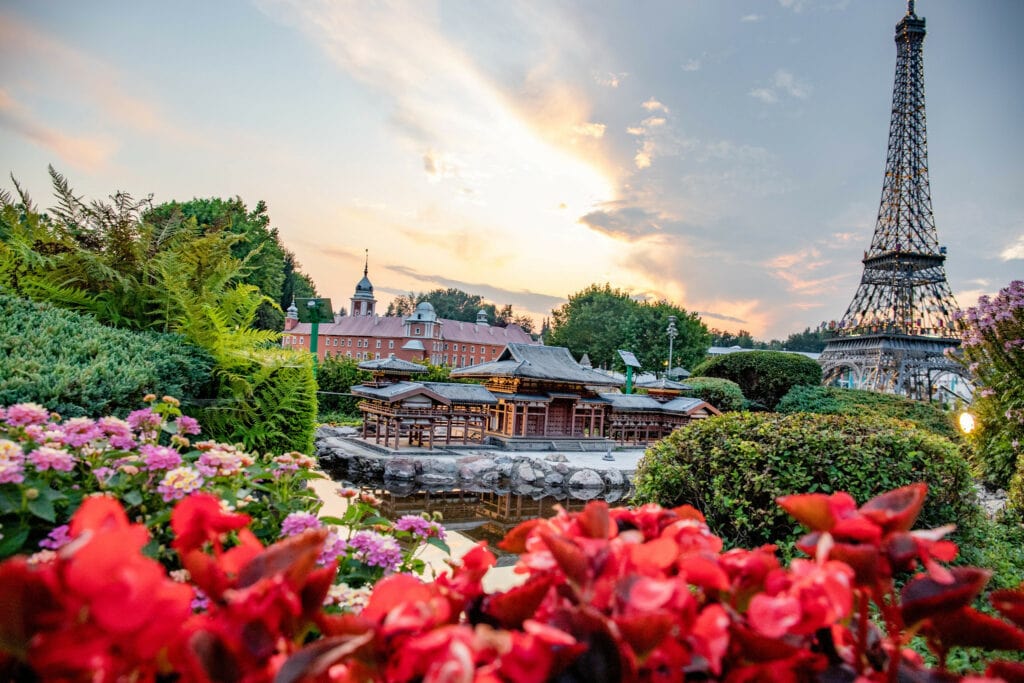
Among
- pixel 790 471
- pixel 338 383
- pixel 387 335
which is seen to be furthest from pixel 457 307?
pixel 790 471

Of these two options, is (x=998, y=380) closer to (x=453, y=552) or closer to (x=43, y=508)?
(x=453, y=552)

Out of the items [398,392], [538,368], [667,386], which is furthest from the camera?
[667,386]

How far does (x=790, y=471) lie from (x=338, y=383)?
904 inches

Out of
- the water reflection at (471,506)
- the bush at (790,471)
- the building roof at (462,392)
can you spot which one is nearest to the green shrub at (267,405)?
the bush at (790,471)

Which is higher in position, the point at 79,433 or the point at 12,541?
the point at 79,433

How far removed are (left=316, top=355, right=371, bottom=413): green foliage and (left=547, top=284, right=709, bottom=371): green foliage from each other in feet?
63.9

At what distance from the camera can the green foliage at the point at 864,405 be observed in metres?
17.5

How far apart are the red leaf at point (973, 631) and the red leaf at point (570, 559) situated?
442 mm

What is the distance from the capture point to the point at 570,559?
0.65m

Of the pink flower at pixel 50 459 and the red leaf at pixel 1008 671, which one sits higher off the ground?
the pink flower at pixel 50 459

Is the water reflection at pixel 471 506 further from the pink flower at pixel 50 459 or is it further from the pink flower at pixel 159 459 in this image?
the pink flower at pixel 50 459

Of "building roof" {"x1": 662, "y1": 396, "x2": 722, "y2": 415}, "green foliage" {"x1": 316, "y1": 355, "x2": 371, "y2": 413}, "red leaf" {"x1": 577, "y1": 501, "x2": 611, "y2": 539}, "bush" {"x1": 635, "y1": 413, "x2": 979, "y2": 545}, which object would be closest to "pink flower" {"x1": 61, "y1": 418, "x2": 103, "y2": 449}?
"red leaf" {"x1": 577, "y1": 501, "x2": 611, "y2": 539}

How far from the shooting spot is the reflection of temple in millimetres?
16938

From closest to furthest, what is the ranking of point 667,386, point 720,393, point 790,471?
point 790,471
point 667,386
point 720,393
